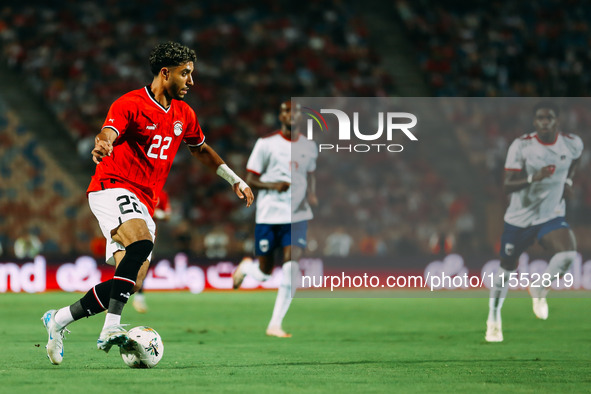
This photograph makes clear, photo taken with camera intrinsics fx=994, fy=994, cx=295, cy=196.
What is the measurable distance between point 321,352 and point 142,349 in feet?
6.97

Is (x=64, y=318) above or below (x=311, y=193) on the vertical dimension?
below

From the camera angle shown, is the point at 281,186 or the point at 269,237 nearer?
the point at 281,186

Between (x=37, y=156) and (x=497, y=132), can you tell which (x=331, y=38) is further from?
(x=37, y=156)

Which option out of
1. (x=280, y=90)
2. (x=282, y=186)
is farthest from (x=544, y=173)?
(x=280, y=90)

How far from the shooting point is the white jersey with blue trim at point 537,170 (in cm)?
953

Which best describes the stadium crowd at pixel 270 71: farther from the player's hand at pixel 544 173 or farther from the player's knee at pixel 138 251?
the player's knee at pixel 138 251

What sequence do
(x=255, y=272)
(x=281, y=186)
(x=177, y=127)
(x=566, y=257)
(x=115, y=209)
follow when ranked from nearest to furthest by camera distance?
(x=115, y=209), (x=177, y=127), (x=566, y=257), (x=281, y=186), (x=255, y=272)

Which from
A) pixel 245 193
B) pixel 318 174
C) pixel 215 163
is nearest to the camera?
pixel 245 193

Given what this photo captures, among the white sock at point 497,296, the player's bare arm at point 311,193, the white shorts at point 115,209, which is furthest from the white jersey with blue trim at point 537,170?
the white shorts at point 115,209

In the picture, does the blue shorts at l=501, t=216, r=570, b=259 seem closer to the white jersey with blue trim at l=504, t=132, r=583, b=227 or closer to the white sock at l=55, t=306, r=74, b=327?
the white jersey with blue trim at l=504, t=132, r=583, b=227

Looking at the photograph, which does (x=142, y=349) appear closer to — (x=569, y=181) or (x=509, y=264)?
(x=509, y=264)

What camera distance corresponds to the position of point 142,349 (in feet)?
21.9

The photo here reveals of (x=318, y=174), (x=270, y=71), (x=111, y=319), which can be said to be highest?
(x=270, y=71)

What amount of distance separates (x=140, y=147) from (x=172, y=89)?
480 mm
